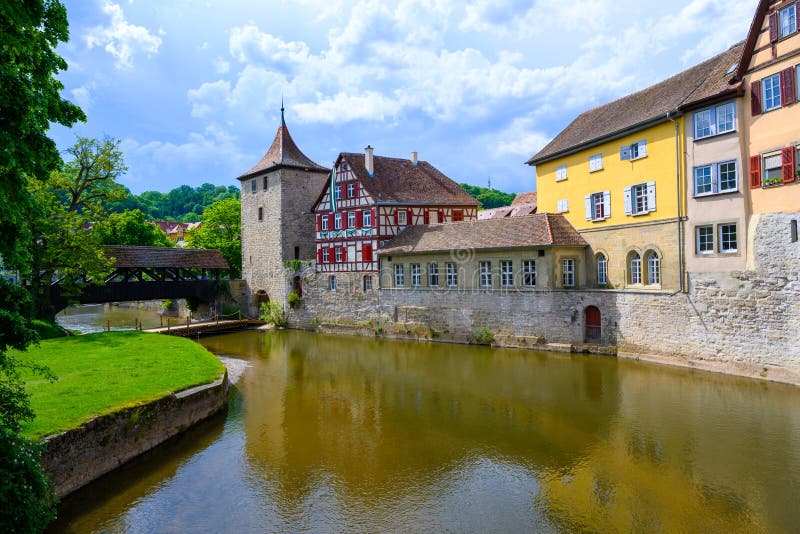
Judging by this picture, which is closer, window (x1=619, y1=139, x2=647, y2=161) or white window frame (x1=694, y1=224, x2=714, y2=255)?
white window frame (x1=694, y1=224, x2=714, y2=255)

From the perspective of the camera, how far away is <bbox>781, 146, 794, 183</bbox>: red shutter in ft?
45.9

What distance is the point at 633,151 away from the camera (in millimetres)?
18938

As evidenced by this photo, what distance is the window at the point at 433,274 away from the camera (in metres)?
24.2

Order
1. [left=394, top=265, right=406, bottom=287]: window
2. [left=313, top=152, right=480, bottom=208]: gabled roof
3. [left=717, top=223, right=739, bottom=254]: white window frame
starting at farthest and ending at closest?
[left=313, top=152, right=480, bottom=208]: gabled roof → [left=394, top=265, right=406, bottom=287]: window → [left=717, top=223, right=739, bottom=254]: white window frame

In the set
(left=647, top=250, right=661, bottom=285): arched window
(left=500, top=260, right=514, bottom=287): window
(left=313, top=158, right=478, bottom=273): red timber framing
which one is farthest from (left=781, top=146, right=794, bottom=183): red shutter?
(left=313, top=158, right=478, bottom=273): red timber framing

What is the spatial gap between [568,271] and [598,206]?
289 centimetres

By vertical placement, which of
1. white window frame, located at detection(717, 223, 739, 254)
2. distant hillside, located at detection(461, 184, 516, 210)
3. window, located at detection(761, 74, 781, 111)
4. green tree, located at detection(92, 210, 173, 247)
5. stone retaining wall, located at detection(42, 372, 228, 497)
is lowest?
stone retaining wall, located at detection(42, 372, 228, 497)

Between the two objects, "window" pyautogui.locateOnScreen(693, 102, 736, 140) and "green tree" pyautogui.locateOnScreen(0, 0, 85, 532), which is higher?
"window" pyautogui.locateOnScreen(693, 102, 736, 140)

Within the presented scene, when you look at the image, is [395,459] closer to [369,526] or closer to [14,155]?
[369,526]

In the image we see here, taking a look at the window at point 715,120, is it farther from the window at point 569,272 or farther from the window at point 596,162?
the window at point 569,272

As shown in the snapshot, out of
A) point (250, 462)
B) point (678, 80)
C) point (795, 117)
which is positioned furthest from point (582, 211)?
point (250, 462)

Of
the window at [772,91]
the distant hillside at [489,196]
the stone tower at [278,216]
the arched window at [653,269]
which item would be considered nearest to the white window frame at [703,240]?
the arched window at [653,269]

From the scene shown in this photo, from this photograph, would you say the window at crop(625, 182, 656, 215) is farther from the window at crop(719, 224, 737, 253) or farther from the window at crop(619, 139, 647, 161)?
the window at crop(719, 224, 737, 253)

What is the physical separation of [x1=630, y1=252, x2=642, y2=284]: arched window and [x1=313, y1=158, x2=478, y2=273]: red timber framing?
469 inches
